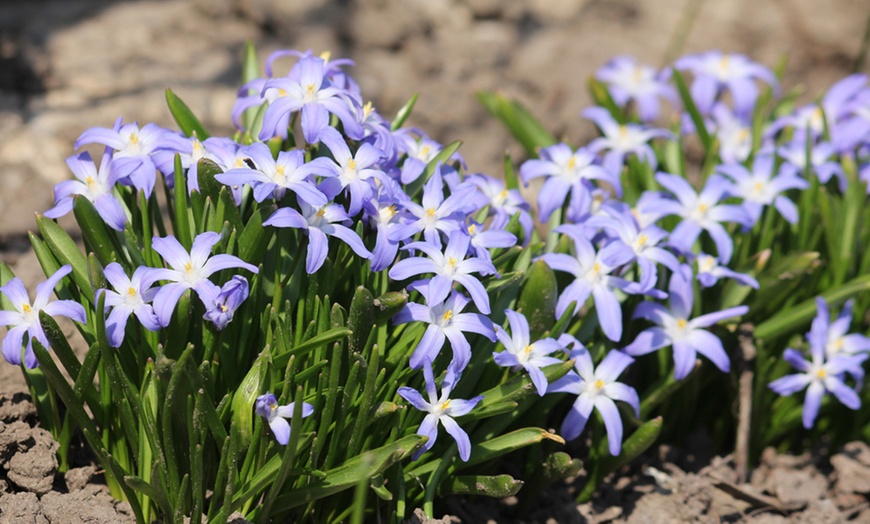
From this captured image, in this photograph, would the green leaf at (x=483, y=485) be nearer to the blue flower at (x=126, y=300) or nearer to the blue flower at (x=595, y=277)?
the blue flower at (x=595, y=277)

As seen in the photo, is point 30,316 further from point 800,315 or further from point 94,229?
point 800,315

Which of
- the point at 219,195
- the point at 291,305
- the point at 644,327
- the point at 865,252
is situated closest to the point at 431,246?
the point at 291,305

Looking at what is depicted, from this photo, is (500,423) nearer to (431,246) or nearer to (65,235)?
(431,246)

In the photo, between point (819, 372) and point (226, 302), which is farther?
point (819, 372)

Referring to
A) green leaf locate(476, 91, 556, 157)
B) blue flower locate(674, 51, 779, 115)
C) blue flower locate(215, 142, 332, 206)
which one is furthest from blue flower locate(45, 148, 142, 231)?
blue flower locate(674, 51, 779, 115)

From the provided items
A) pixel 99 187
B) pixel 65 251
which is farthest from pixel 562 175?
pixel 65 251

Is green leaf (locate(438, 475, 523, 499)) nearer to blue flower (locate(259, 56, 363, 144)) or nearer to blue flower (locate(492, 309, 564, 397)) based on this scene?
blue flower (locate(492, 309, 564, 397))
